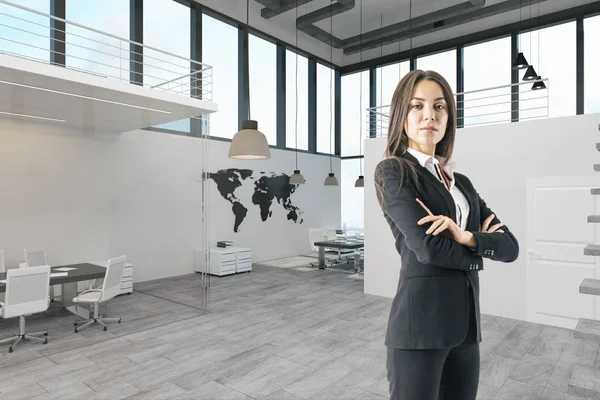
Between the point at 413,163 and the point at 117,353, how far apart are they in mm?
4108

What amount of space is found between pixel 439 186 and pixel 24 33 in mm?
5617

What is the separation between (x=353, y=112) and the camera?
42.7 ft

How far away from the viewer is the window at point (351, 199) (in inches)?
512

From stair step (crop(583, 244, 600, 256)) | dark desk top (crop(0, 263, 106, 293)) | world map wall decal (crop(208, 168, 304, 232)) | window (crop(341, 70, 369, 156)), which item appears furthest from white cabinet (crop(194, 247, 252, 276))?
stair step (crop(583, 244, 600, 256))

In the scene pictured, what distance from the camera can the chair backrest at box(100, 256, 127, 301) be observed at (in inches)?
192

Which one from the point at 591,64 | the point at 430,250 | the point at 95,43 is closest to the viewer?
the point at 430,250

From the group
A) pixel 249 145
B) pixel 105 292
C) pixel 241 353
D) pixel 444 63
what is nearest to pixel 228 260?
pixel 105 292

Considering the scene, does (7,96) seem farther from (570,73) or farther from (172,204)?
(570,73)

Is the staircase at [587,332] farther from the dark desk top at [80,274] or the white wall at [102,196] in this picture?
the dark desk top at [80,274]

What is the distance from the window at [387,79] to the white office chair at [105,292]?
30.3 ft

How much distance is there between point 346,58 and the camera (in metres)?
13.2

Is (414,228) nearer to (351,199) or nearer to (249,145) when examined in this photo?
(249,145)

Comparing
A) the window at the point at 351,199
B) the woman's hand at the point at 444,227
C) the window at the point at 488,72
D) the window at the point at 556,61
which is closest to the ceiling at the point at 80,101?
the woman's hand at the point at 444,227

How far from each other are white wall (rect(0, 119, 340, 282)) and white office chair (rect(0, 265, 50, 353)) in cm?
79
